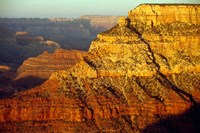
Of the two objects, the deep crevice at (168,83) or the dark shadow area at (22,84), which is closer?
the deep crevice at (168,83)

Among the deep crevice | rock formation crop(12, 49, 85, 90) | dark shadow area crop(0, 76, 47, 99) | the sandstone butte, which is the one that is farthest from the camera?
rock formation crop(12, 49, 85, 90)

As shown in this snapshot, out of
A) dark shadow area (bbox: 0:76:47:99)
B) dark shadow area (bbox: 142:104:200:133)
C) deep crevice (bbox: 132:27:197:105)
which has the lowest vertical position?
dark shadow area (bbox: 0:76:47:99)

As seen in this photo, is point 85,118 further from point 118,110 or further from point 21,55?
point 21,55

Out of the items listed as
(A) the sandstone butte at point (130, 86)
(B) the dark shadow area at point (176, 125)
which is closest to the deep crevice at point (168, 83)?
(A) the sandstone butte at point (130, 86)

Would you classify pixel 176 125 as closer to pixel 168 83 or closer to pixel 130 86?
pixel 168 83

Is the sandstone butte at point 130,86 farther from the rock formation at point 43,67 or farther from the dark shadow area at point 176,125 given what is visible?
the rock formation at point 43,67

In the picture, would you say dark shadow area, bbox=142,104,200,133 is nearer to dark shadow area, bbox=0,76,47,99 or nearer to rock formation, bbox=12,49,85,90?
dark shadow area, bbox=0,76,47,99

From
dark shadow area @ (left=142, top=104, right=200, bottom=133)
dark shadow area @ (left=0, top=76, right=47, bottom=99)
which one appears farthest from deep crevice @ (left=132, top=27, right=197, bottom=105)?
dark shadow area @ (left=0, top=76, right=47, bottom=99)

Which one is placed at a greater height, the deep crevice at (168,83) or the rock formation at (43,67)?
the deep crevice at (168,83)
